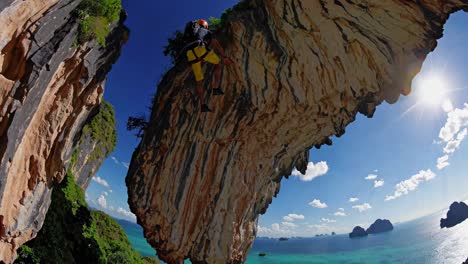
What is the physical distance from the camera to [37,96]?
7750 mm

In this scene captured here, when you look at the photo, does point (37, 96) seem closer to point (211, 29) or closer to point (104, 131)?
point (211, 29)

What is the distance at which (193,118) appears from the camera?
1217 centimetres

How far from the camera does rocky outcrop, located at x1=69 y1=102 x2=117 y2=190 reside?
21.3 meters

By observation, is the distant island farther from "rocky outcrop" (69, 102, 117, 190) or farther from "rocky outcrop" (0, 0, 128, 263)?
Answer: "rocky outcrop" (0, 0, 128, 263)

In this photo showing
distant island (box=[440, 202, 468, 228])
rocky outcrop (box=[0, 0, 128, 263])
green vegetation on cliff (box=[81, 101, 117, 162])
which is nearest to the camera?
rocky outcrop (box=[0, 0, 128, 263])

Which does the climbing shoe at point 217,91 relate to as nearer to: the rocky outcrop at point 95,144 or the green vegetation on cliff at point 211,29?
the green vegetation on cliff at point 211,29

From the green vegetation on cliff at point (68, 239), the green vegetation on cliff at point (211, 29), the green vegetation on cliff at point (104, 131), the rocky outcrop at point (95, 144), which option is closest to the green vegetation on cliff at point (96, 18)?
the green vegetation on cliff at point (211, 29)

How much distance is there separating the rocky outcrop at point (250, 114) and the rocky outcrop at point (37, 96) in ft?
10.4

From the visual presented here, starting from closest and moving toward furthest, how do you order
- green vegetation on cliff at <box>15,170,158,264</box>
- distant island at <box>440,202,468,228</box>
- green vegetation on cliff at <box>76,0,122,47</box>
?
green vegetation on cliff at <box>76,0,122,47</box> < green vegetation on cliff at <box>15,170,158,264</box> < distant island at <box>440,202,468,228</box>

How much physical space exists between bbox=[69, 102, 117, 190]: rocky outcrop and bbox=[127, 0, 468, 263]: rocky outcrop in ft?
34.5

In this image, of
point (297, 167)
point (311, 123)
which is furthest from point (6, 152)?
point (297, 167)

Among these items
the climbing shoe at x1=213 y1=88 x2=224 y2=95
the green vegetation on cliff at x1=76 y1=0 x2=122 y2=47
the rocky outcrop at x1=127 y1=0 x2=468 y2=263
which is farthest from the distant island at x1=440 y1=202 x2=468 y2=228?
the green vegetation on cliff at x1=76 y1=0 x2=122 y2=47

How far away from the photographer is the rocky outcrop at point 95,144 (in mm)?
21255

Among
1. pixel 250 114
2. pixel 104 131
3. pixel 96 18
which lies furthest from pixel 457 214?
pixel 96 18
